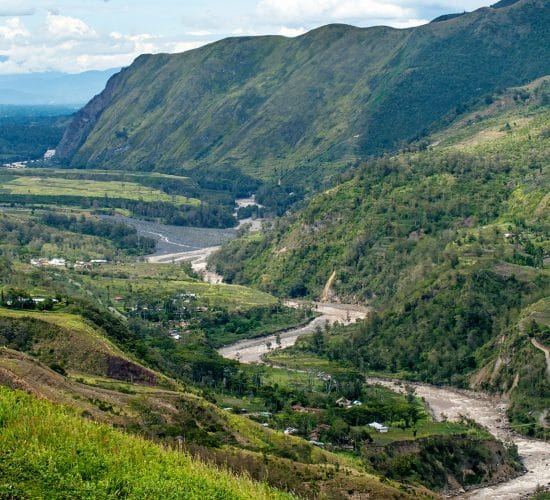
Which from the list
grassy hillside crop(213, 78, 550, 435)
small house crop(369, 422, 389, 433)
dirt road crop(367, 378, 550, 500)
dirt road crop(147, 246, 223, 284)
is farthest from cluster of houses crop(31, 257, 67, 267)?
small house crop(369, 422, 389, 433)

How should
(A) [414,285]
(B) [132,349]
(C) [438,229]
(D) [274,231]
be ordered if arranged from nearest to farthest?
(B) [132,349], (A) [414,285], (C) [438,229], (D) [274,231]

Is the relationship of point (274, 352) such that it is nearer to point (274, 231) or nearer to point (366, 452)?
point (366, 452)

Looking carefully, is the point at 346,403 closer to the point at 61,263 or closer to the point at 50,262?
the point at 61,263

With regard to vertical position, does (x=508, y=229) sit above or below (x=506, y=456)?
above

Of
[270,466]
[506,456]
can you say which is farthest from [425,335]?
[270,466]

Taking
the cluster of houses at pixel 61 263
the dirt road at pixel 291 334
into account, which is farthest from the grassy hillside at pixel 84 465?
the cluster of houses at pixel 61 263

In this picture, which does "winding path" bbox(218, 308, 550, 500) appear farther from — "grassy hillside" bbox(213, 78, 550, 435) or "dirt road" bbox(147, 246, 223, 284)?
"dirt road" bbox(147, 246, 223, 284)
